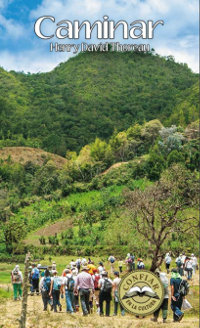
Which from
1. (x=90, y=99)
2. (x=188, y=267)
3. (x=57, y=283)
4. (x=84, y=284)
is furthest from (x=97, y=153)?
(x=84, y=284)

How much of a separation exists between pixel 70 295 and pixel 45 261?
13155 millimetres

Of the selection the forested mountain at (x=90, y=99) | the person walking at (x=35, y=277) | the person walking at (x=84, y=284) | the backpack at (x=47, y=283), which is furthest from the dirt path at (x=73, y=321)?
the forested mountain at (x=90, y=99)

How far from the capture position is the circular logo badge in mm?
6754

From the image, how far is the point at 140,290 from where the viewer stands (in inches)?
268

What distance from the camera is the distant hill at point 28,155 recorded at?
58219 millimetres

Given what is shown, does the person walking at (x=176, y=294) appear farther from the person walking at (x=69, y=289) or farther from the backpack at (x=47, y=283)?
the backpack at (x=47, y=283)

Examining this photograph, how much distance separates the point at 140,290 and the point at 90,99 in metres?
77.3

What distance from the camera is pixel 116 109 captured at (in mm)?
79375

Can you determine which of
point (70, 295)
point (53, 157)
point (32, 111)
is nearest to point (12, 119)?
point (32, 111)

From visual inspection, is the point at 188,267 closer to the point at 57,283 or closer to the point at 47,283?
the point at 47,283

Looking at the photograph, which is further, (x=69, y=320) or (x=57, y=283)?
(x=57, y=283)

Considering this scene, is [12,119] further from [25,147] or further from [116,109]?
[116,109]

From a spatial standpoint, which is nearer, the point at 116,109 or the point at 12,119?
the point at 12,119

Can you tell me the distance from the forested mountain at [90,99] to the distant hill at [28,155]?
2.79m
